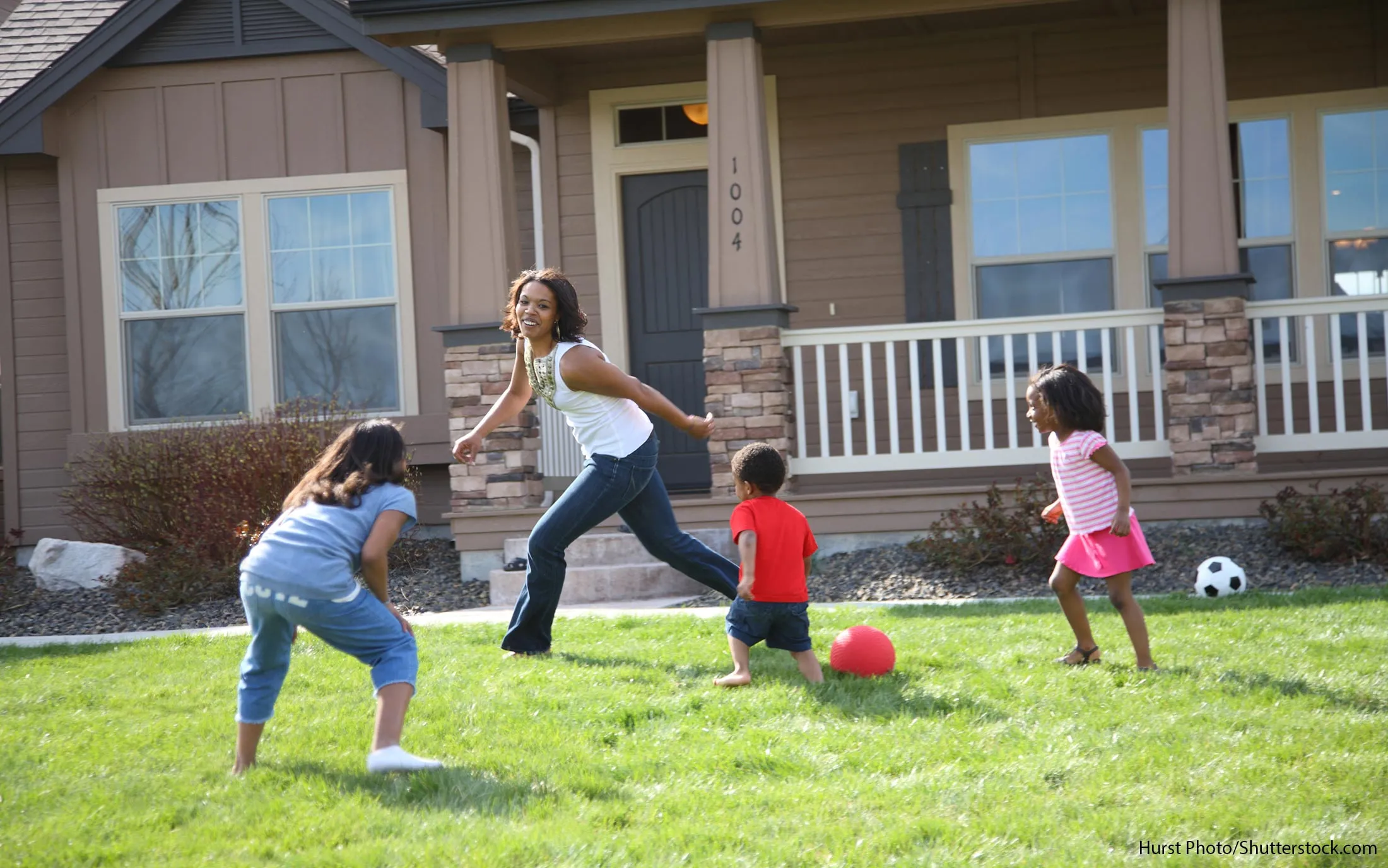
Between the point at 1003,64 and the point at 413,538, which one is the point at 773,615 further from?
the point at 1003,64

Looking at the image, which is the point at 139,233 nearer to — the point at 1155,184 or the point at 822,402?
the point at 822,402

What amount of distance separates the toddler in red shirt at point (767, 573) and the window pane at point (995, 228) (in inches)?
236

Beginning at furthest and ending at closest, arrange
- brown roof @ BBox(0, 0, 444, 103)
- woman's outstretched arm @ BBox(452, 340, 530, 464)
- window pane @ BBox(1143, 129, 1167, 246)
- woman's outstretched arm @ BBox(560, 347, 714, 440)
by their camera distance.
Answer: brown roof @ BBox(0, 0, 444, 103)
window pane @ BBox(1143, 129, 1167, 246)
woman's outstretched arm @ BBox(452, 340, 530, 464)
woman's outstretched arm @ BBox(560, 347, 714, 440)

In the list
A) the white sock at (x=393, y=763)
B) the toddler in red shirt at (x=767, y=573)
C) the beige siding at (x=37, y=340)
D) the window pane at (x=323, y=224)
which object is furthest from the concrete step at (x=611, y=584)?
the beige siding at (x=37, y=340)

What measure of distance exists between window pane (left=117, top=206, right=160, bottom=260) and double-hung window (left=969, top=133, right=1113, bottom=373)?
259 inches

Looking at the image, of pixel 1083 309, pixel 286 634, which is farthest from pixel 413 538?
pixel 286 634

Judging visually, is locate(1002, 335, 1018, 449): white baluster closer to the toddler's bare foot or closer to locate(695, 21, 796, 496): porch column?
locate(695, 21, 796, 496): porch column

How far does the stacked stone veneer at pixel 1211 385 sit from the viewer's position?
828 centimetres

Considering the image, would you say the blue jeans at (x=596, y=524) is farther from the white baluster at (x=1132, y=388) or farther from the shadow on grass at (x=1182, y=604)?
the white baluster at (x=1132, y=388)

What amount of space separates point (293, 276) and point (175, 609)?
135 inches

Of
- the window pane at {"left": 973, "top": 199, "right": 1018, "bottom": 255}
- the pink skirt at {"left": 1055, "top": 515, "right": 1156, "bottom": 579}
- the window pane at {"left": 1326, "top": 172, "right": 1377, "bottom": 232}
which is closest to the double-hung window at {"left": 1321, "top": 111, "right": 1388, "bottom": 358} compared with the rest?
the window pane at {"left": 1326, "top": 172, "right": 1377, "bottom": 232}

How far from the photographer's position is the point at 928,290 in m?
10.4

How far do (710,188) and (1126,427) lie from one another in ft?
12.2

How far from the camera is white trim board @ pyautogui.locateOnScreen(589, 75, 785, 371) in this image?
10.7 m
